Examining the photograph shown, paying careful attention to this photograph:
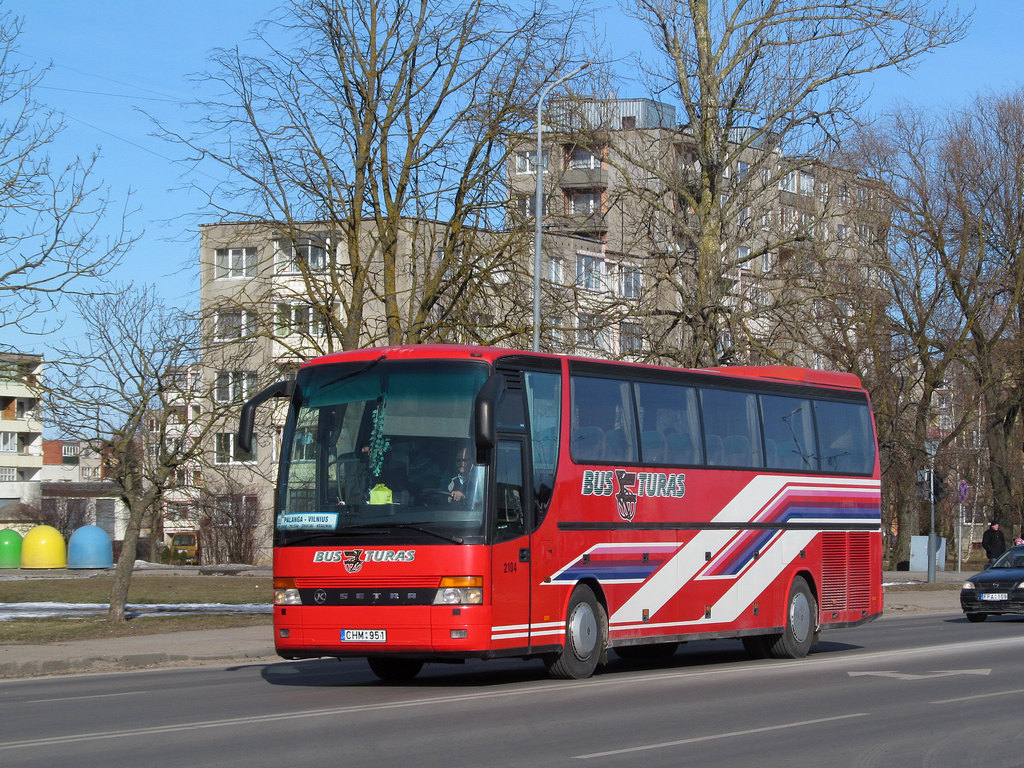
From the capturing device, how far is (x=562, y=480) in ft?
50.0

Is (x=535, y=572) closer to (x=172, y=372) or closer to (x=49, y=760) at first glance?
(x=49, y=760)

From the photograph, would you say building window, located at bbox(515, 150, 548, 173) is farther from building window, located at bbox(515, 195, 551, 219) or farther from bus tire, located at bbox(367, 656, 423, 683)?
bus tire, located at bbox(367, 656, 423, 683)

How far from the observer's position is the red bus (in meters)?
14.0

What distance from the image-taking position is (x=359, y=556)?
46.3ft

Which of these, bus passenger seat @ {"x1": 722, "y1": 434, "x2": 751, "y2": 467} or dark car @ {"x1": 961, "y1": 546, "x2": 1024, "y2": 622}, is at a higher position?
bus passenger seat @ {"x1": 722, "y1": 434, "x2": 751, "y2": 467}

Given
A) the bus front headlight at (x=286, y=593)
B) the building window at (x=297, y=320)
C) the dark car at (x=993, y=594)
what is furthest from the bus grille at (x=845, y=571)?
the building window at (x=297, y=320)

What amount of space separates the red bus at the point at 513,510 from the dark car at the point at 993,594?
10128 millimetres

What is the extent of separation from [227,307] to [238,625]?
5.66 m

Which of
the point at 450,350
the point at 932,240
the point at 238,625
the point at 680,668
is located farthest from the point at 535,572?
the point at 932,240

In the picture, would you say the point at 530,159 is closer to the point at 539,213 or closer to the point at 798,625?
the point at 539,213

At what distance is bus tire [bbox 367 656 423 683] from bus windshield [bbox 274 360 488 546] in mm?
2072

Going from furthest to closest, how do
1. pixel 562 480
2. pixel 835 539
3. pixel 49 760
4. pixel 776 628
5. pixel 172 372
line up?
pixel 172 372, pixel 835 539, pixel 776 628, pixel 562 480, pixel 49 760

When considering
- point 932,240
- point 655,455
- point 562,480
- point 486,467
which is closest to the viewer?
point 486,467

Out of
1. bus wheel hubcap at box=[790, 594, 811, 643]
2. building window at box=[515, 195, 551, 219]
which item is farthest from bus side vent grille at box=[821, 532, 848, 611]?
building window at box=[515, 195, 551, 219]
